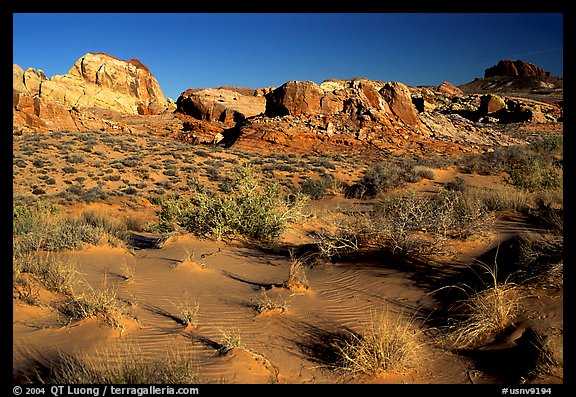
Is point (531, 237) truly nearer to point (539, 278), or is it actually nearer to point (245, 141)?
point (539, 278)

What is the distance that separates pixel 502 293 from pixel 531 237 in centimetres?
165

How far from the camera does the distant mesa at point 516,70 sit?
10135 centimetres

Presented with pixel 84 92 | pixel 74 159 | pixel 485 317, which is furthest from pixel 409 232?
pixel 84 92

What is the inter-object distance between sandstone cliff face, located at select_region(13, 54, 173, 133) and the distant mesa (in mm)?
91782

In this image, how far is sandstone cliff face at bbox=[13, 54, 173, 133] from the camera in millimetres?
38906

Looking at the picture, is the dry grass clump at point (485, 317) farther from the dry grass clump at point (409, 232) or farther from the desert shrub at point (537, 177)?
the desert shrub at point (537, 177)

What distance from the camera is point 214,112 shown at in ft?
159

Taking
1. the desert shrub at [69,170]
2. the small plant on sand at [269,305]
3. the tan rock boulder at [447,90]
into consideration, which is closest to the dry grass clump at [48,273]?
the small plant on sand at [269,305]

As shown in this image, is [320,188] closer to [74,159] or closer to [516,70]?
[74,159]

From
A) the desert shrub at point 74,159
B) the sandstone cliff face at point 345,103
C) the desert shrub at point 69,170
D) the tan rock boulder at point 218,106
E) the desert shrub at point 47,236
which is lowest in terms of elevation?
the desert shrub at point 47,236

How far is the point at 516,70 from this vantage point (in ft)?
339

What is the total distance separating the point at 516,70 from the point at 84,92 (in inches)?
4223

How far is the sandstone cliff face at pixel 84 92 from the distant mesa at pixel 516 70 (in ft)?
301

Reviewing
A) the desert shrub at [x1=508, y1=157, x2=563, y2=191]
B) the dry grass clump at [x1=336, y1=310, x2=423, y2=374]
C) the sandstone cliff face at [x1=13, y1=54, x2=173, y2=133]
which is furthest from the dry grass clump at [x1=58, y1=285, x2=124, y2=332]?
the sandstone cliff face at [x1=13, y1=54, x2=173, y2=133]
